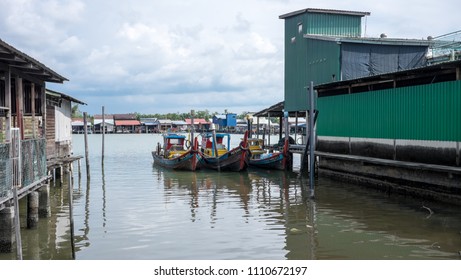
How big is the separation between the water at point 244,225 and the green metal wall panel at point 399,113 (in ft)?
7.92

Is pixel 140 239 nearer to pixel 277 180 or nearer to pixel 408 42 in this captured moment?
pixel 277 180

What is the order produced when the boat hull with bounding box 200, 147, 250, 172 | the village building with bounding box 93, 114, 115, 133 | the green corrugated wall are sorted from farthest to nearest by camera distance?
the village building with bounding box 93, 114, 115, 133
the boat hull with bounding box 200, 147, 250, 172
the green corrugated wall

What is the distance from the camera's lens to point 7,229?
11.8 metres

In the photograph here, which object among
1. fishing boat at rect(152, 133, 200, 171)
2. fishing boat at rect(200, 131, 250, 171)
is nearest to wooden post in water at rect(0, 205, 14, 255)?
fishing boat at rect(200, 131, 250, 171)

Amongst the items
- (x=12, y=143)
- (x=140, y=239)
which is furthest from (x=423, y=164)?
(x=12, y=143)

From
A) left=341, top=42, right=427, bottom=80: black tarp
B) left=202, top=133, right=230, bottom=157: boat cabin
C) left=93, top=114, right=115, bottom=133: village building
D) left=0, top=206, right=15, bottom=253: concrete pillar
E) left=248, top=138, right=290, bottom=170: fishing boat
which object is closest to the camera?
left=0, top=206, right=15, bottom=253: concrete pillar

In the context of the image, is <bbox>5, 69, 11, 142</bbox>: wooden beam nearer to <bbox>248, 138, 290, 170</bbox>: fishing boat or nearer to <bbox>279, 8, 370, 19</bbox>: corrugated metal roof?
<bbox>248, 138, 290, 170</bbox>: fishing boat

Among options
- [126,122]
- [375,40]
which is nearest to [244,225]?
[375,40]

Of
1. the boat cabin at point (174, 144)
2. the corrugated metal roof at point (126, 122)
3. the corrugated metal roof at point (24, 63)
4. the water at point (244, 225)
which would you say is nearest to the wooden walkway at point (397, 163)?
the water at point (244, 225)

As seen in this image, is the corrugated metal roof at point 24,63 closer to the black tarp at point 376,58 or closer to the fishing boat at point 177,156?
the fishing boat at point 177,156

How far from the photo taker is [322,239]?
14.0 m

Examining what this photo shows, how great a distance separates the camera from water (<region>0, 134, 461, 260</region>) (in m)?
12.8

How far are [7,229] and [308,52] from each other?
24.3 metres

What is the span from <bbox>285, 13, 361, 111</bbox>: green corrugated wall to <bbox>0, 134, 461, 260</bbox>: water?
8.73 meters
